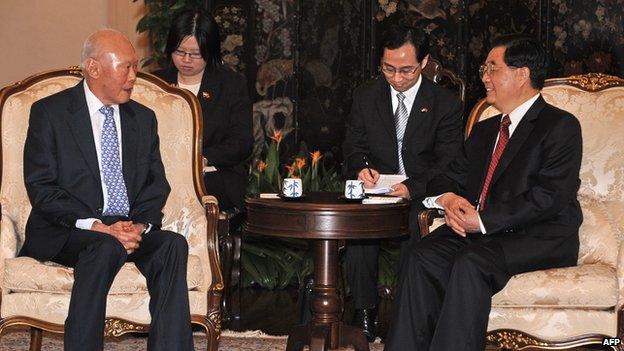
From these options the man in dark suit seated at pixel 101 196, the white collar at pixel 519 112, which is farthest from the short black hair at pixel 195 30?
the white collar at pixel 519 112

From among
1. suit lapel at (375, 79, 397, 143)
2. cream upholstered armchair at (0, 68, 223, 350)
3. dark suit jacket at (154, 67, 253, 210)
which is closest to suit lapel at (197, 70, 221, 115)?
dark suit jacket at (154, 67, 253, 210)

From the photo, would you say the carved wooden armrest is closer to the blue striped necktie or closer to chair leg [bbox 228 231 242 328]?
the blue striped necktie

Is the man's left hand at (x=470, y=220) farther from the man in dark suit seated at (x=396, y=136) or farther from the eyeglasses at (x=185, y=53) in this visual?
the eyeglasses at (x=185, y=53)

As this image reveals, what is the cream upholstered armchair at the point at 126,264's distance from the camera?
168 inches

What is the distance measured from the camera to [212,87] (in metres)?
5.53

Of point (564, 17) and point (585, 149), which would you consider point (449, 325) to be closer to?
point (585, 149)

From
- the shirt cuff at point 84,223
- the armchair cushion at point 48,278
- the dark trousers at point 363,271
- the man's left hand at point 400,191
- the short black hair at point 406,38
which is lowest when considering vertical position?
the dark trousers at point 363,271

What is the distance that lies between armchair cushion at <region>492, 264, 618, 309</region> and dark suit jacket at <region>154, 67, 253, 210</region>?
1.75 meters

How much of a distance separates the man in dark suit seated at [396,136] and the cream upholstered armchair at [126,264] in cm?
86

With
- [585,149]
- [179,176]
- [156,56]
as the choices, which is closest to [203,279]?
[179,176]

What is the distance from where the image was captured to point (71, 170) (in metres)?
4.45

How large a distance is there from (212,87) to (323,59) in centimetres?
258

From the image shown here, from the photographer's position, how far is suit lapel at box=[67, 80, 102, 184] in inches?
176

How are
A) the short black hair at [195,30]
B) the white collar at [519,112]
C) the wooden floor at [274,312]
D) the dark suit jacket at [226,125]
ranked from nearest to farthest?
the white collar at [519,112], the short black hair at [195,30], the dark suit jacket at [226,125], the wooden floor at [274,312]
